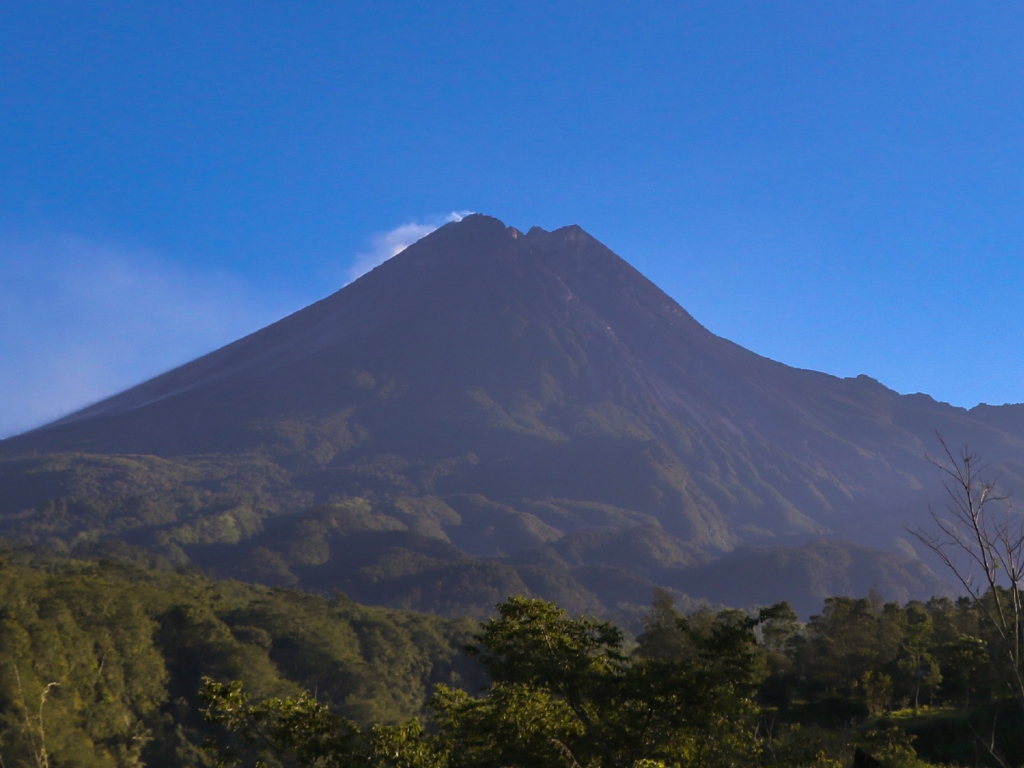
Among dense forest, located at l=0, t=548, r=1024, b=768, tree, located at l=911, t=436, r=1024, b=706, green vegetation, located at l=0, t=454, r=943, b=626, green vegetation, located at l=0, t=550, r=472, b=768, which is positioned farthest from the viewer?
green vegetation, located at l=0, t=454, r=943, b=626

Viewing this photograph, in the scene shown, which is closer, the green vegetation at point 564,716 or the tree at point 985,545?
the tree at point 985,545

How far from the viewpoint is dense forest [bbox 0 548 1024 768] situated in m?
12.1

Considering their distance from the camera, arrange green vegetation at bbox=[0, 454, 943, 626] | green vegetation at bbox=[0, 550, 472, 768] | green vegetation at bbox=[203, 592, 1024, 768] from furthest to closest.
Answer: green vegetation at bbox=[0, 454, 943, 626], green vegetation at bbox=[0, 550, 472, 768], green vegetation at bbox=[203, 592, 1024, 768]

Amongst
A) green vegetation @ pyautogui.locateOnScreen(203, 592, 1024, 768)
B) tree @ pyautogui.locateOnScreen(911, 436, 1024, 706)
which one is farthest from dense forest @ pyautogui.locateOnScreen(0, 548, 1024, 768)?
tree @ pyautogui.locateOnScreen(911, 436, 1024, 706)

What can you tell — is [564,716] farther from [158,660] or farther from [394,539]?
[394,539]

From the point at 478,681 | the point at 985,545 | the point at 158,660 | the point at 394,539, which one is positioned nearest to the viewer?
the point at 985,545

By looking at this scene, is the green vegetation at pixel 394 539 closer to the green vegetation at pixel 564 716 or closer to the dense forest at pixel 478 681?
the dense forest at pixel 478 681

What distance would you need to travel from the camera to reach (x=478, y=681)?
60344 mm

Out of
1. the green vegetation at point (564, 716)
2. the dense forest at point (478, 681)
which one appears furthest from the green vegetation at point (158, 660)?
the green vegetation at point (564, 716)

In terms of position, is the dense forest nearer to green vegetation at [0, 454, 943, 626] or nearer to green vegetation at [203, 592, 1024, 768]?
green vegetation at [203, 592, 1024, 768]

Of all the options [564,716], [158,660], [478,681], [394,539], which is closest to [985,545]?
[564,716]

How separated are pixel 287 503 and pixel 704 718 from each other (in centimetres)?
16998

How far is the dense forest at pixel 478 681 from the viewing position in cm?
1213

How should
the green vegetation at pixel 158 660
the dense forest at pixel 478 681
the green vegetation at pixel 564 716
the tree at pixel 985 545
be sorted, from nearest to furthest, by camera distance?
the tree at pixel 985 545 < the green vegetation at pixel 564 716 < the dense forest at pixel 478 681 < the green vegetation at pixel 158 660
